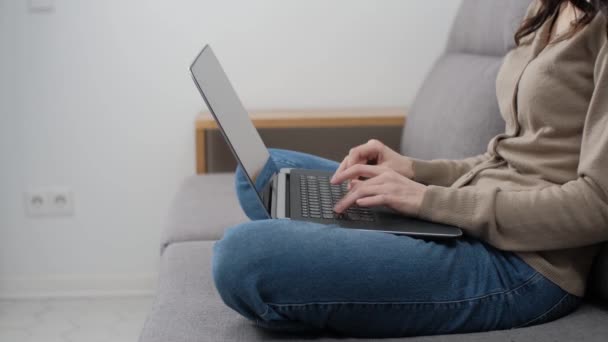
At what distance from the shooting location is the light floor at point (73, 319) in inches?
79.0

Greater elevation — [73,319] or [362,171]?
[362,171]

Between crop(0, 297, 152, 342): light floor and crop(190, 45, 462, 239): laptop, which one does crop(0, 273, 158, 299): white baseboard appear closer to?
crop(0, 297, 152, 342): light floor

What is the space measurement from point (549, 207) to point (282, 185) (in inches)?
18.3

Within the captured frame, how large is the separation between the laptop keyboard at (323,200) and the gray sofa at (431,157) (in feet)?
0.62

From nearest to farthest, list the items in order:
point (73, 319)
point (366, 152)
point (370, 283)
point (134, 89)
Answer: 1. point (370, 283)
2. point (366, 152)
3. point (73, 319)
4. point (134, 89)

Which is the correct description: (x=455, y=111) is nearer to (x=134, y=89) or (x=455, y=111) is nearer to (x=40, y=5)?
(x=134, y=89)

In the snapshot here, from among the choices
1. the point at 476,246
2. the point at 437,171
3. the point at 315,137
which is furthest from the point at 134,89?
the point at 476,246

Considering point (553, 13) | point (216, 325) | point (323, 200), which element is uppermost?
point (553, 13)

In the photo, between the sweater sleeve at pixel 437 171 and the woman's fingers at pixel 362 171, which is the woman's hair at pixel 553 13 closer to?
the sweater sleeve at pixel 437 171

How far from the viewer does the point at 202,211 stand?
171cm

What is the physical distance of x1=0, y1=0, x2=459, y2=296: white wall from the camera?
225cm

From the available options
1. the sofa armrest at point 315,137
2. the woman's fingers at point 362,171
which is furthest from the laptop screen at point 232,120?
the sofa armrest at point 315,137

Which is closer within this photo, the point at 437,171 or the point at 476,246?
the point at 476,246

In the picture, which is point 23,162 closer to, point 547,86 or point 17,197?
point 17,197
